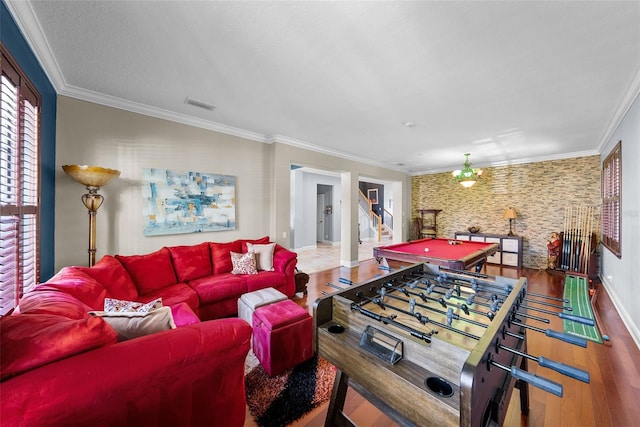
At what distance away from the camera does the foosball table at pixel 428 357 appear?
0.83 meters

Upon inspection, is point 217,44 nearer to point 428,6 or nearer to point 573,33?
point 428,6

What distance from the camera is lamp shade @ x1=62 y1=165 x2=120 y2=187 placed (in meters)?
2.49

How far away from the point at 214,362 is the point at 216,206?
2.91m

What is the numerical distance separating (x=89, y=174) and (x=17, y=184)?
0.66 meters

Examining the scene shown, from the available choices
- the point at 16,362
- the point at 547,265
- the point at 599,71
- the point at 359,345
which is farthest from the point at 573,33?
the point at 547,265

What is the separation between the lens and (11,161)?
1.85 metres

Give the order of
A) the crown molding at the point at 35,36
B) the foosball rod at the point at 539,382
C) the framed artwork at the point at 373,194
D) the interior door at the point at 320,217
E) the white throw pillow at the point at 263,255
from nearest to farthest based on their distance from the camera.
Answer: the foosball rod at the point at 539,382 < the crown molding at the point at 35,36 < the white throw pillow at the point at 263,255 < the interior door at the point at 320,217 < the framed artwork at the point at 373,194

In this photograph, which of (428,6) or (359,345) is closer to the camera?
(359,345)

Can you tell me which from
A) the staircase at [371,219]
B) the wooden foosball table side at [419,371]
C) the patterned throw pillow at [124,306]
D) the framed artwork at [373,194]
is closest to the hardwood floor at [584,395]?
the wooden foosball table side at [419,371]

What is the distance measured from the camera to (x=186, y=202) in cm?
356

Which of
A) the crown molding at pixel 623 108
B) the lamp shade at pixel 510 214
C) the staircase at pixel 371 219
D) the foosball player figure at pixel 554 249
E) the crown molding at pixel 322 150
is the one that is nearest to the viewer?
the crown molding at pixel 623 108

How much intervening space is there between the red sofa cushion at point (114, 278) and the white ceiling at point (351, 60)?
1905mm

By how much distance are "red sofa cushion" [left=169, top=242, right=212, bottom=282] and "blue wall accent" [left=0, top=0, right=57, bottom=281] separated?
43.4 inches

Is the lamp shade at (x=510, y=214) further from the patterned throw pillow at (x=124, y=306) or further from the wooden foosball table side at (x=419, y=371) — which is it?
the patterned throw pillow at (x=124, y=306)
